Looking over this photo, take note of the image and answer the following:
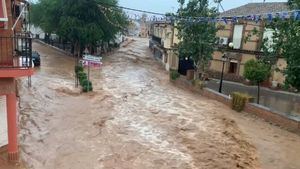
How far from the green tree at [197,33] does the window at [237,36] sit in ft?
18.0

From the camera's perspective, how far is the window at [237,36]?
3198cm

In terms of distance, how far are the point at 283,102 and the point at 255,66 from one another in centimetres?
434

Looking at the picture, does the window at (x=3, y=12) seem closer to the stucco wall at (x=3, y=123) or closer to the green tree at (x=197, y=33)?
the stucco wall at (x=3, y=123)

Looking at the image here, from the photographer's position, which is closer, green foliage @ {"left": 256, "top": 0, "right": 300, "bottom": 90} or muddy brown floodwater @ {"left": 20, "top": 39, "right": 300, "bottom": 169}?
muddy brown floodwater @ {"left": 20, "top": 39, "right": 300, "bottom": 169}

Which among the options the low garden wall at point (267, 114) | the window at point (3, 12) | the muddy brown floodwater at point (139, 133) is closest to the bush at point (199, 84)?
the low garden wall at point (267, 114)

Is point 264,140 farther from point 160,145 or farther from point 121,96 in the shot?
point 121,96

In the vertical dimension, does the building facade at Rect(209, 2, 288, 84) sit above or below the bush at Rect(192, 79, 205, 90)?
above

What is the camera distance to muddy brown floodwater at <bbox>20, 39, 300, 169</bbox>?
1322 cm


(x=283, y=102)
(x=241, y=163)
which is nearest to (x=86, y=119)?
(x=241, y=163)

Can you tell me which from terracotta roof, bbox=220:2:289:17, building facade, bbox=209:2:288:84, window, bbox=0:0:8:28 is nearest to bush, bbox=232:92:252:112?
building facade, bbox=209:2:288:84

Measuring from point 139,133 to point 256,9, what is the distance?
71.6 ft

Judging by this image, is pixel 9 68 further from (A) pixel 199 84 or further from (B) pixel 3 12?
(A) pixel 199 84

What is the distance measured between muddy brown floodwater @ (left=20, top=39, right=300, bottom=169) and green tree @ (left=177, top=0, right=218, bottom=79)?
3.47 m

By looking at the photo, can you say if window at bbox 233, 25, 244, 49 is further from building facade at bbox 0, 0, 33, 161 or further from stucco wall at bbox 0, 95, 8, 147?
stucco wall at bbox 0, 95, 8, 147
